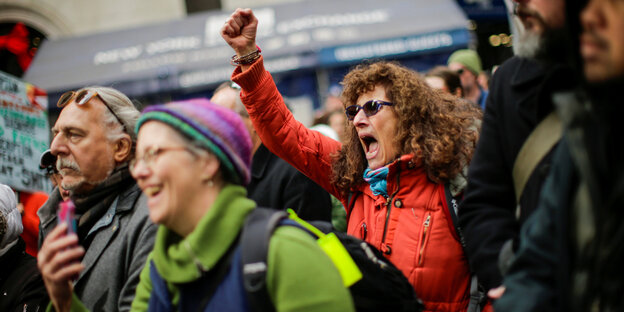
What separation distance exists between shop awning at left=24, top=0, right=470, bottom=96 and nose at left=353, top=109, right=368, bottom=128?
24.0 feet

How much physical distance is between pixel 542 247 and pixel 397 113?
65.6 inches

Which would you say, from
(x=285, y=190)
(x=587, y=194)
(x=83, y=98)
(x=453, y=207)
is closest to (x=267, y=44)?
(x=285, y=190)

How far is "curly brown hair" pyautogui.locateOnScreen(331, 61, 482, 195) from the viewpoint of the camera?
9.52ft

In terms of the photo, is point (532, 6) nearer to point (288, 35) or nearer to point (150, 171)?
point (150, 171)

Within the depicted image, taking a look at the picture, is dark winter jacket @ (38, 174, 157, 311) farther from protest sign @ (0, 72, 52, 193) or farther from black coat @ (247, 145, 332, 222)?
protest sign @ (0, 72, 52, 193)

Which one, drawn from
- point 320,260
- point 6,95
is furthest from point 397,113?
point 6,95

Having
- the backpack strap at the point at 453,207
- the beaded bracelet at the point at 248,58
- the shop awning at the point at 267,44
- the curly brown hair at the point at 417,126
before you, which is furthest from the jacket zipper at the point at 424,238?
the shop awning at the point at 267,44

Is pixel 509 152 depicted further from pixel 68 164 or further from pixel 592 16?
pixel 68 164

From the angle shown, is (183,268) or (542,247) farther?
(183,268)

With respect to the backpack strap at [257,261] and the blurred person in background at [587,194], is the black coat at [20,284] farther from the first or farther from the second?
the blurred person in background at [587,194]

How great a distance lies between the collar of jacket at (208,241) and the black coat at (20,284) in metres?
A: 1.39

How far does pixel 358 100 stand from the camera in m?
3.25

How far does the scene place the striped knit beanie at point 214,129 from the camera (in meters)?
2.02

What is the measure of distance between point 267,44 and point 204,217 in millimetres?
9489
